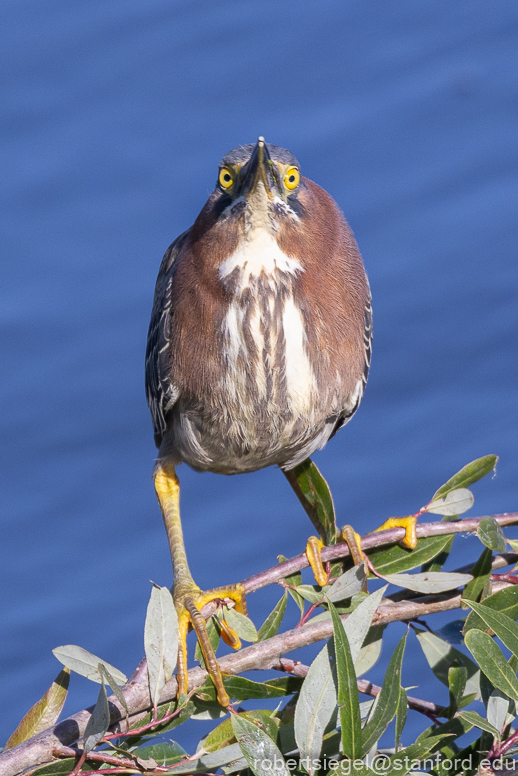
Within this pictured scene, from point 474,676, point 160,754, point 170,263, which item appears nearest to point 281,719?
point 160,754

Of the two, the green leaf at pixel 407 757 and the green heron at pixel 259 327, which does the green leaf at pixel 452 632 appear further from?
the green leaf at pixel 407 757

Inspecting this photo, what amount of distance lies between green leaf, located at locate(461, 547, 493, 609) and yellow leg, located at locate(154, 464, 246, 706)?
438 mm

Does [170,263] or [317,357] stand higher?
[170,263]

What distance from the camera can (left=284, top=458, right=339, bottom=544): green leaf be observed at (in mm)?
2311

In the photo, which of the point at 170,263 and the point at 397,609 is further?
the point at 170,263

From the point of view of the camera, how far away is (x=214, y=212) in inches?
86.6

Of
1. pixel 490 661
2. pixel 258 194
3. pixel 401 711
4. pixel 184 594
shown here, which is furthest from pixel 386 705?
pixel 258 194

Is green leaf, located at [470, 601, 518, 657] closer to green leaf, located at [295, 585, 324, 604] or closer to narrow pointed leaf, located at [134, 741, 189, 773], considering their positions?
green leaf, located at [295, 585, 324, 604]

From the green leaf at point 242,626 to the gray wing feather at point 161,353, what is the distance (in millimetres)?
802

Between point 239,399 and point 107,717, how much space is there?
1049 mm

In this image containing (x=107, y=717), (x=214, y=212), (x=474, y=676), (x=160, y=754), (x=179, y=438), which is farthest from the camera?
(x=179, y=438)

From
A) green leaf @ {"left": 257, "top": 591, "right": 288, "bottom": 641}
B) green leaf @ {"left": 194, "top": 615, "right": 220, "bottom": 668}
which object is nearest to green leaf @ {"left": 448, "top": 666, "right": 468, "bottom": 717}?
→ green leaf @ {"left": 257, "top": 591, "right": 288, "bottom": 641}

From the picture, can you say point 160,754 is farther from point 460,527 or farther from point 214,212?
point 214,212

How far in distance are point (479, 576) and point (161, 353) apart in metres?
1.10
